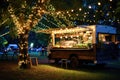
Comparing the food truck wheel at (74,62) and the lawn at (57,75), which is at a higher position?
the food truck wheel at (74,62)

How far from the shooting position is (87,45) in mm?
22062

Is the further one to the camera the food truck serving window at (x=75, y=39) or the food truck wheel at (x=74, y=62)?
the food truck wheel at (x=74, y=62)

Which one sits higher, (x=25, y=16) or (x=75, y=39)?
(x=25, y=16)

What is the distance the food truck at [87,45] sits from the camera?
21516mm

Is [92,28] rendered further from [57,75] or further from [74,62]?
[57,75]

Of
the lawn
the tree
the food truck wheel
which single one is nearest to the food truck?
the food truck wheel

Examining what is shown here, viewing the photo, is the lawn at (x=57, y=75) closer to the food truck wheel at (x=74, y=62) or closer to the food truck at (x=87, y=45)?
the food truck at (x=87, y=45)

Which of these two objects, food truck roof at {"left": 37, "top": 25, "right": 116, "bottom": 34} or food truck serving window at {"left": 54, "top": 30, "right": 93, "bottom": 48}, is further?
food truck serving window at {"left": 54, "top": 30, "right": 93, "bottom": 48}

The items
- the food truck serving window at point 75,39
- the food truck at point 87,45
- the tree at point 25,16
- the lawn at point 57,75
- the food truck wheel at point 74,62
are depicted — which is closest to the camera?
the lawn at point 57,75

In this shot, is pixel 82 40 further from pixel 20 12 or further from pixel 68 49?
pixel 20 12

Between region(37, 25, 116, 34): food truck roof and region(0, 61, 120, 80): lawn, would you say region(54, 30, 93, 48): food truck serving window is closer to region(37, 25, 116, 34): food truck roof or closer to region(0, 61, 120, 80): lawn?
region(37, 25, 116, 34): food truck roof

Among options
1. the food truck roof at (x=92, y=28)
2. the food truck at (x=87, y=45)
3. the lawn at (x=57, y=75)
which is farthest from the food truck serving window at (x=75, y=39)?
the lawn at (x=57, y=75)

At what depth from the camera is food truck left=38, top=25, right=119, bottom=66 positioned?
847 inches

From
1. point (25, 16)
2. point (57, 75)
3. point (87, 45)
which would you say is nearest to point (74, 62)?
point (87, 45)
